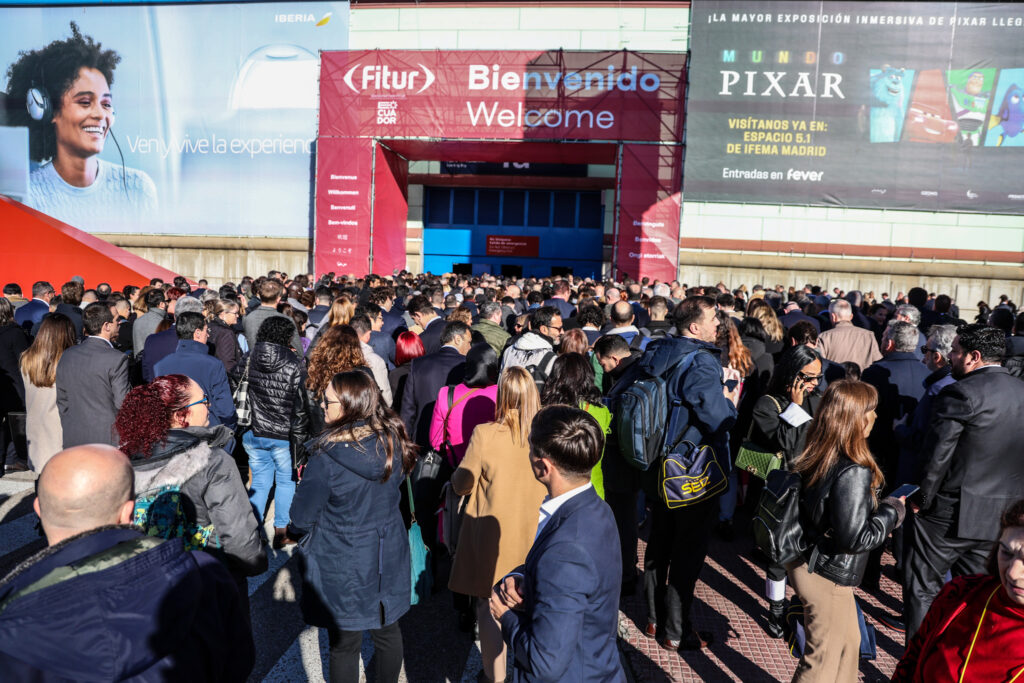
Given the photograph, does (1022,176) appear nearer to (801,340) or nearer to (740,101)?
(740,101)

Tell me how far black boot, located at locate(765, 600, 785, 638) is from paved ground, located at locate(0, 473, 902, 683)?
0.20 ft

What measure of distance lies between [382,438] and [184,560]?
128 cm

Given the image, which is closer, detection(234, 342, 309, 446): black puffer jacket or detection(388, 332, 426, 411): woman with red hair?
detection(234, 342, 309, 446): black puffer jacket

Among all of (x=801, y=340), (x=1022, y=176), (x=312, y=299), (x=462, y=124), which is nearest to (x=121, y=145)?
(x=462, y=124)

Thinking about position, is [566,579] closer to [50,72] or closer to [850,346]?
[850,346]

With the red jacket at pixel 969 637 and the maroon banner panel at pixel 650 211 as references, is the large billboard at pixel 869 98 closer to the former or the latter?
the maroon banner panel at pixel 650 211

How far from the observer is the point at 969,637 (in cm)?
180

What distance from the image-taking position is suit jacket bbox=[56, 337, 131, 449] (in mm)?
4785

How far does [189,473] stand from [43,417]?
3894mm

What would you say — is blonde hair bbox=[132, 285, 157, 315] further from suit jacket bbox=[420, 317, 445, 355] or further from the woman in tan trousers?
the woman in tan trousers

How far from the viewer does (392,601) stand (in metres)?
3.00

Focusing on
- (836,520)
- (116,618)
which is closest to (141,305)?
(116,618)

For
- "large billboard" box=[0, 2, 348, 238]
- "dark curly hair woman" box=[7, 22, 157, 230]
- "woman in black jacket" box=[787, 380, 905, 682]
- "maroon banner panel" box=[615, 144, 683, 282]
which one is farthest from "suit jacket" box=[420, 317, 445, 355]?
"dark curly hair woman" box=[7, 22, 157, 230]

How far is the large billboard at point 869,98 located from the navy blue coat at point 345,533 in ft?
63.6
